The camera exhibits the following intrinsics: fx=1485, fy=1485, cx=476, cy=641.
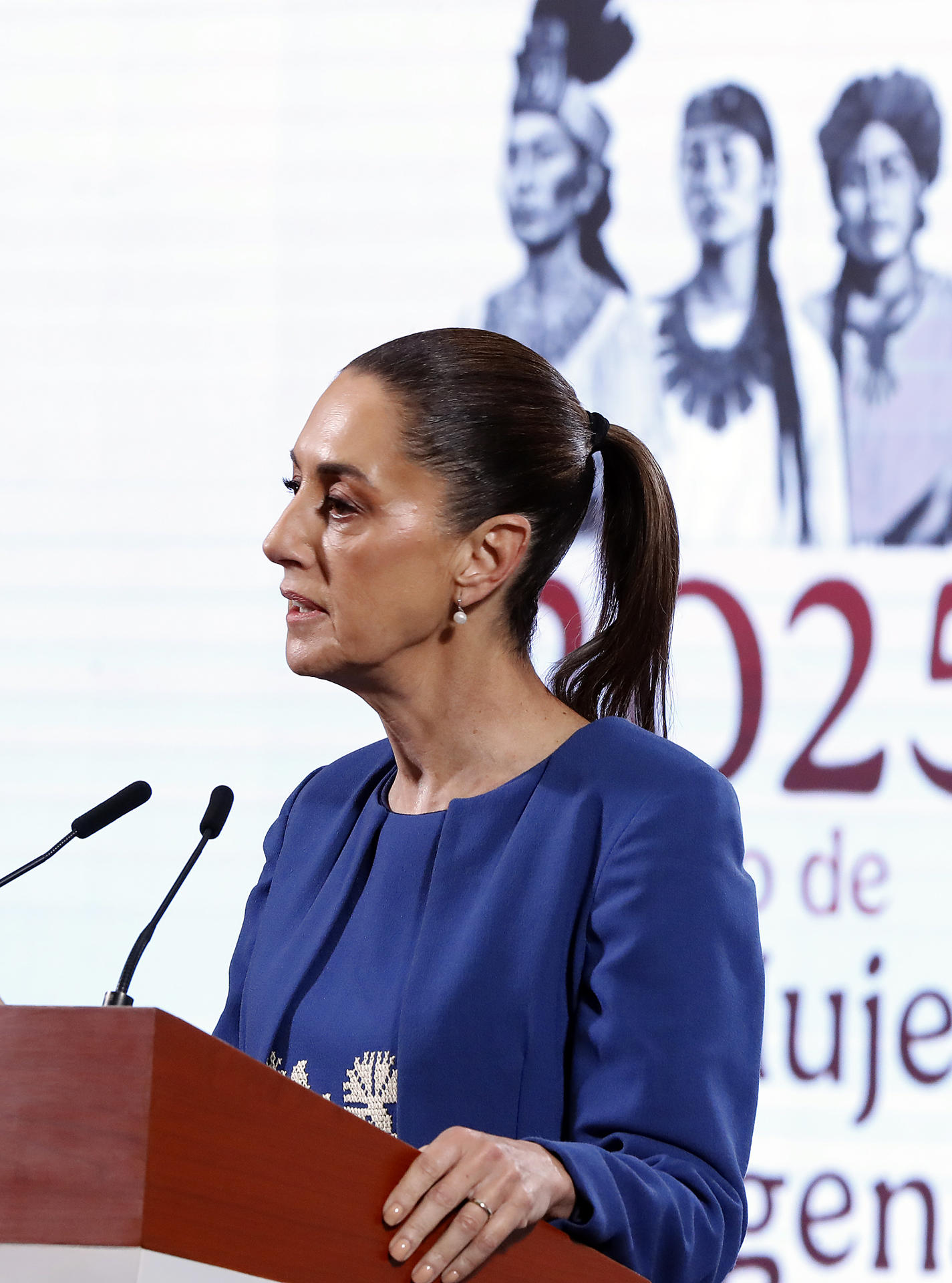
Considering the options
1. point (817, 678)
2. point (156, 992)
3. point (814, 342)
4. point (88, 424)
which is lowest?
point (156, 992)

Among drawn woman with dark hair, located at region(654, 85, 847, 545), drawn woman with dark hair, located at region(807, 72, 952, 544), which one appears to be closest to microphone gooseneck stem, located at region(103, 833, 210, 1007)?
drawn woman with dark hair, located at region(654, 85, 847, 545)

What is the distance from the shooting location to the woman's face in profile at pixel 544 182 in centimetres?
256

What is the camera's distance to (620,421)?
2521mm

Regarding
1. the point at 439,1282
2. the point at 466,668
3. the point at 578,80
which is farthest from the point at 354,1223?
the point at 578,80

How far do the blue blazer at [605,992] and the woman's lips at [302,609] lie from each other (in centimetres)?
22

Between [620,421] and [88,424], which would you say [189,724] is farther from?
[620,421]

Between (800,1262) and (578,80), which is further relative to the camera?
(578,80)

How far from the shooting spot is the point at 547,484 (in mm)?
1478

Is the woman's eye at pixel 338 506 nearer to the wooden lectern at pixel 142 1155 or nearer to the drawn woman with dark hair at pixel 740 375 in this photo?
the wooden lectern at pixel 142 1155

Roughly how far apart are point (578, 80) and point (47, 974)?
1.75 meters

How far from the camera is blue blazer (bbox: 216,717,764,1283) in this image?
1.10 m

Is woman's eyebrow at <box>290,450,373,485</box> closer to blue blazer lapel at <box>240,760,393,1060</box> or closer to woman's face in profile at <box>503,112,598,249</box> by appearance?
blue blazer lapel at <box>240,760,393,1060</box>

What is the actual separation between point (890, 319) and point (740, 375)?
27 cm

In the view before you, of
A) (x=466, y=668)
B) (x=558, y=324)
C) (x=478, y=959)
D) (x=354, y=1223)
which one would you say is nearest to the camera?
(x=354, y=1223)
